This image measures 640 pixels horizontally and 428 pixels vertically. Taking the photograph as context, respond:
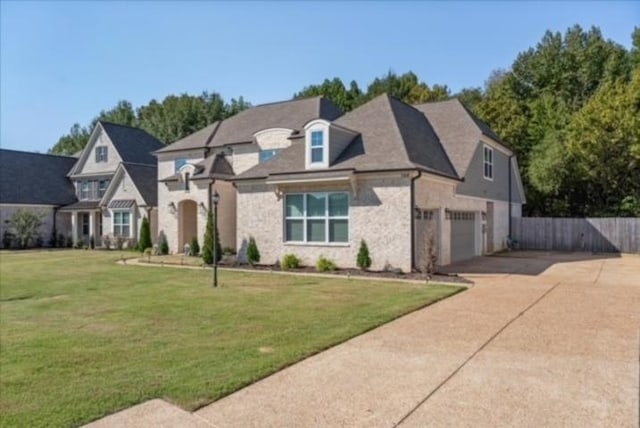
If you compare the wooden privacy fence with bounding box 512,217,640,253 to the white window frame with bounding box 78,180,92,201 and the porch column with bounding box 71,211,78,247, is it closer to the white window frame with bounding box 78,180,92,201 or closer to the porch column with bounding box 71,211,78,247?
the porch column with bounding box 71,211,78,247

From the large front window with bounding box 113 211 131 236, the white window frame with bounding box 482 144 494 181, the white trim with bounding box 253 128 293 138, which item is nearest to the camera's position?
the white window frame with bounding box 482 144 494 181

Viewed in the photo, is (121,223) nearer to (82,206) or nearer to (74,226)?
(82,206)

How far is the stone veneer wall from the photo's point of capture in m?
15.1

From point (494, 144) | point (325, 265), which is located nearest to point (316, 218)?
point (325, 265)

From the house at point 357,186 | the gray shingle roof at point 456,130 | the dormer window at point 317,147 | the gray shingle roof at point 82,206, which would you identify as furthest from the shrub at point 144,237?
the gray shingle roof at point 456,130

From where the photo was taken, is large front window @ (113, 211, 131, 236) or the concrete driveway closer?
the concrete driveway

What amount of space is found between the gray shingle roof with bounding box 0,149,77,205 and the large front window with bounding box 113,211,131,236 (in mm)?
7172

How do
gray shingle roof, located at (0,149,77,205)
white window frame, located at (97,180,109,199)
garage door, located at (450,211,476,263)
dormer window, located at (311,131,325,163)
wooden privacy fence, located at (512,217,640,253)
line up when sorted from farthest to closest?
1. white window frame, located at (97,180,109,199)
2. gray shingle roof, located at (0,149,77,205)
3. wooden privacy fence, located at (512,217,640,253)
4. garage door, located at (450,211,476,263)
5. dormer window, located at (311,131,325,163)

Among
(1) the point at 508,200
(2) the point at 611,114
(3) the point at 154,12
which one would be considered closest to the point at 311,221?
(3) the point at 154,12

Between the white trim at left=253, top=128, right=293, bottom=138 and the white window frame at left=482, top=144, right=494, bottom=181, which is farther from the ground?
the white trim at left=253, top=128, right=293, bottom=138

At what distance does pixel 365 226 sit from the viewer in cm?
1570

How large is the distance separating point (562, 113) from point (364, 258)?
972 inches

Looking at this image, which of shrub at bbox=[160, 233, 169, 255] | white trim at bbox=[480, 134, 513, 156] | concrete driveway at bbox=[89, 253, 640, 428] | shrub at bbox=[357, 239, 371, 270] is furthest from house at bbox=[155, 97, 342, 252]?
concrete driveway at bbox=[89, 253, 640, 428]

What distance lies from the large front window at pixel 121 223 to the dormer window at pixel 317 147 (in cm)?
1684
